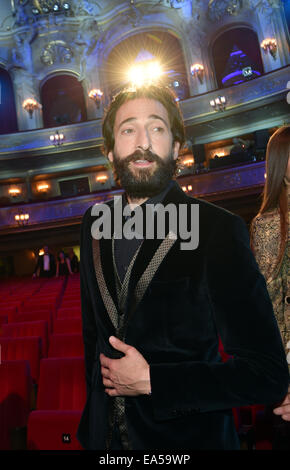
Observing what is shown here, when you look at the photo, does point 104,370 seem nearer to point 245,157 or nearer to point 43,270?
point 43,270

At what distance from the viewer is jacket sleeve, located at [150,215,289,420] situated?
0.90 metres

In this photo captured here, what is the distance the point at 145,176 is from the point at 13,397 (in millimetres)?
2105

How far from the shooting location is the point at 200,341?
1.02 meters

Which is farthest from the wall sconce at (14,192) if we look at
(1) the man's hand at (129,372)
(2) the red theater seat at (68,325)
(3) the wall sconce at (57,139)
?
(1) the man's hand at (129,372)

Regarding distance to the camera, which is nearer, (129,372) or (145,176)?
(129,372)

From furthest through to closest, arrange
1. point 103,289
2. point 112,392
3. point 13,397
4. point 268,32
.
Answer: point 268,32 → point 13,397 → point 103,289 → point 112,392

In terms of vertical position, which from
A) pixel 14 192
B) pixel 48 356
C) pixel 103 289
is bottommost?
pixel 48 356

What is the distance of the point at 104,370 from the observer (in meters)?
1.07

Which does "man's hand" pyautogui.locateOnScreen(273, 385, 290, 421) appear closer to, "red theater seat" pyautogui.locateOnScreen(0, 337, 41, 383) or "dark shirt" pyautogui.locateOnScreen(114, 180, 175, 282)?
"dark shirt" pyautogui.locateOnScreen(114, 180, 175, 282)

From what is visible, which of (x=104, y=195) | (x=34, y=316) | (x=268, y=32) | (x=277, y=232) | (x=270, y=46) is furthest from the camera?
(x=268, y=32)

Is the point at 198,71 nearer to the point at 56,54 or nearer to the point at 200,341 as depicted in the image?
the point at 56,54

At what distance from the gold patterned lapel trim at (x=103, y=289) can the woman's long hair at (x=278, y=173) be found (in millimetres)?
944

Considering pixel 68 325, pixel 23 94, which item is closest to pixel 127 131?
pixel 68 325

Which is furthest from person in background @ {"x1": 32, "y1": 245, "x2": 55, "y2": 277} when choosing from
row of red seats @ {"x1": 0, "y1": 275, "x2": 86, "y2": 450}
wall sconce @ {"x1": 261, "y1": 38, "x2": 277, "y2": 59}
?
wall sconce @ {"x1": 261, "y1": 38, "x2": 277, "y2": 59}
